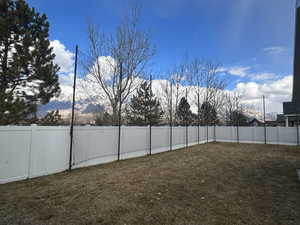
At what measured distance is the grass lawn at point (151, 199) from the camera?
2.19 metres

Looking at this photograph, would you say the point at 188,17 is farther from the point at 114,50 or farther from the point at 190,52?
the point at 190,52

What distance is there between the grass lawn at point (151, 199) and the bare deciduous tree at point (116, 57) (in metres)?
5.10

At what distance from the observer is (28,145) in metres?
3.76

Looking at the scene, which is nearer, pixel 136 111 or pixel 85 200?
pixel 85 200

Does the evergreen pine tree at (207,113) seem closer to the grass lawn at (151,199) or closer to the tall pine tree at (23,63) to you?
the grass lawn at (151,199)

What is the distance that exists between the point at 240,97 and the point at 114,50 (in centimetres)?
1927

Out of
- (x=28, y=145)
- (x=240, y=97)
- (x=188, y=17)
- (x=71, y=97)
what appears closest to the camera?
(x=28, y=145)

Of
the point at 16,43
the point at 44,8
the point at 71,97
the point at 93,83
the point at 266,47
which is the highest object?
the point at 44,8

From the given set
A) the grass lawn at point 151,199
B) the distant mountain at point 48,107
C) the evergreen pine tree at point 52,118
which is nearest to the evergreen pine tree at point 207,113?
the grass lawn at point 151,199

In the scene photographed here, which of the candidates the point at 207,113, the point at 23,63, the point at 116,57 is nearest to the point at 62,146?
the point at 23,63

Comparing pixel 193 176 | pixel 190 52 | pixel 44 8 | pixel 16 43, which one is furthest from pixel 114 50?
pixel 190 52

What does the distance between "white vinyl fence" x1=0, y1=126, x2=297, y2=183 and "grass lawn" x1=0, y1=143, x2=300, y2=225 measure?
12.8 inches

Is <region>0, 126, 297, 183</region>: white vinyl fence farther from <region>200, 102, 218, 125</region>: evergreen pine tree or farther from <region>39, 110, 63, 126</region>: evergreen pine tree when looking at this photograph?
<region>200, 102, 218, 125</region>: evergreen pine tree

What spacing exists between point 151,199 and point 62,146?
9.59 feet
